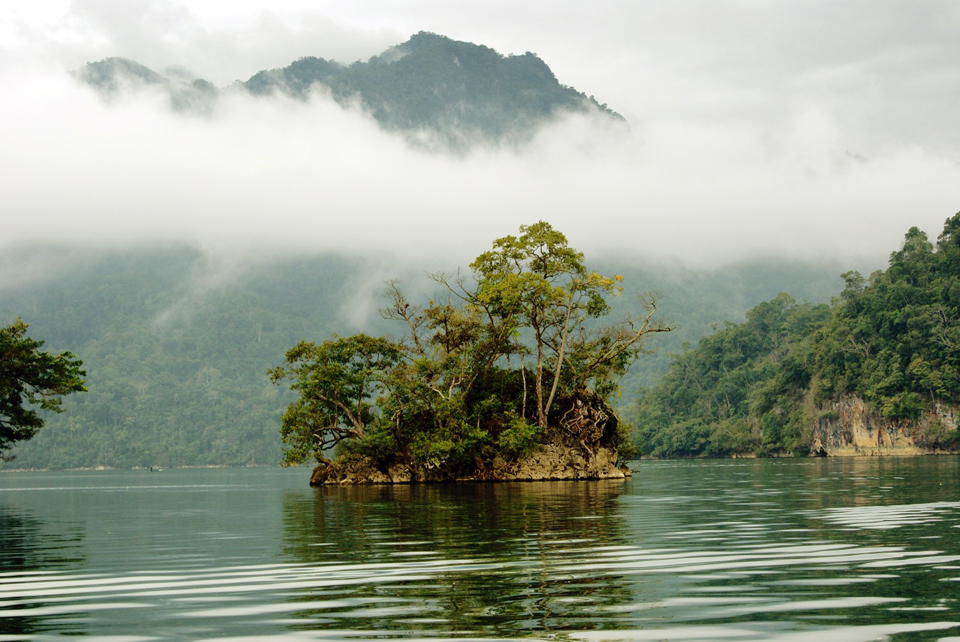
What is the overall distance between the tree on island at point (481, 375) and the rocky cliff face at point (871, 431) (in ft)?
229

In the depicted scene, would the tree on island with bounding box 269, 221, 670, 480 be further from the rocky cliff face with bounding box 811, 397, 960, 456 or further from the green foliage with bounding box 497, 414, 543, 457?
the rocky cliff face with bounding box 811, 397, 960, 456

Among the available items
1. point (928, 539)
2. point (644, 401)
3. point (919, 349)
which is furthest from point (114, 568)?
point (644, 401)

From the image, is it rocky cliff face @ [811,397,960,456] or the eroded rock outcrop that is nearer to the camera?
the eroded rock outcrop

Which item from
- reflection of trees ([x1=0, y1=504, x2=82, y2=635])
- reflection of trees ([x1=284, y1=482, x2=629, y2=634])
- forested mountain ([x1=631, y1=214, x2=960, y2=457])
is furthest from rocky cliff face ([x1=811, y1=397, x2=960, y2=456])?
reflection of trees ([x1=0, y1=504, x2=82, y2=635])

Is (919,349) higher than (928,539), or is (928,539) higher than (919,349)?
(919,349)

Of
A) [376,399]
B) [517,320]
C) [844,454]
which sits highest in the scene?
[517,320]

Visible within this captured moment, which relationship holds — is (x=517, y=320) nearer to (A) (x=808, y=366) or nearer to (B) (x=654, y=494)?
(B) (x=654, y=494)

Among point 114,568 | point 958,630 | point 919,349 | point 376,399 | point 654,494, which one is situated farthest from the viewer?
point 919,349

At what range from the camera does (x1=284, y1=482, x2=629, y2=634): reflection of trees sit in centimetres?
948

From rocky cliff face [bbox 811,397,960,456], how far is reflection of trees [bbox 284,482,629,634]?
9506cm

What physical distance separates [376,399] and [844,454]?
84.7 m

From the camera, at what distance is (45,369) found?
4888 cm

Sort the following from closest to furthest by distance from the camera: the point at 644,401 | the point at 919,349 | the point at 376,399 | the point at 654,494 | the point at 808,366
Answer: the point at 654,494
the point at 376,399
the point at 919,349
the point at 808,366
the point at 644,401

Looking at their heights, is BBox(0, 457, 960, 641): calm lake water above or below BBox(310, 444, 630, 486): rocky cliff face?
above
